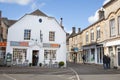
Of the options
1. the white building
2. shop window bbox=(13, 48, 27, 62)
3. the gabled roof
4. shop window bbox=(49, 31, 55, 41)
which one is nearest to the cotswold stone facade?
the white building

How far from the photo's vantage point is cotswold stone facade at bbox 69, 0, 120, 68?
29.9 metres

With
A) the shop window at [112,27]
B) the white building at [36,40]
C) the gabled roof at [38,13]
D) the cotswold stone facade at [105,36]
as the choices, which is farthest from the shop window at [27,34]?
the shop window at [112,27]

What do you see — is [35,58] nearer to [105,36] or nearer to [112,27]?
[105,36]

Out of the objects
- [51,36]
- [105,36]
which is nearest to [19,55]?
[51,36]

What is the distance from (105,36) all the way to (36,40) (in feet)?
32.5

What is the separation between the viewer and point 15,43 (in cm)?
3319

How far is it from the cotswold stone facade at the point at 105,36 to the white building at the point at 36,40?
5.93m

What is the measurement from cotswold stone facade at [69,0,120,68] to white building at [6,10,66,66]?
5.93 meters

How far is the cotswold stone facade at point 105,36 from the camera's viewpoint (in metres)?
29.9

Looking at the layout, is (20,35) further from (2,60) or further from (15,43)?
(2,60)

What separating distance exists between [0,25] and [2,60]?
8895 millimetres

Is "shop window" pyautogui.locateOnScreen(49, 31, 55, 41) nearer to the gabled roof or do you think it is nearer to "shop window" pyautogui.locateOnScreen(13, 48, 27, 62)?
the gabled roof

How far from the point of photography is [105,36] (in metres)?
A: 34.0

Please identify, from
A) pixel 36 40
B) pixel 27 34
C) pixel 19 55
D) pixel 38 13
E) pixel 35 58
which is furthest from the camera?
pixel 38 13
